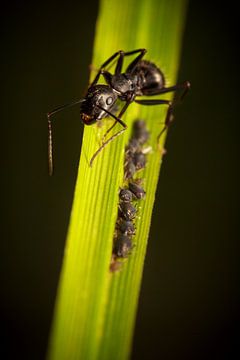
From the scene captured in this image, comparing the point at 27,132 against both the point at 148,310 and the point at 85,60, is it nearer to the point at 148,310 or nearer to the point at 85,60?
the point at 85,60

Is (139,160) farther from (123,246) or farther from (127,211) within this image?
(123,246)

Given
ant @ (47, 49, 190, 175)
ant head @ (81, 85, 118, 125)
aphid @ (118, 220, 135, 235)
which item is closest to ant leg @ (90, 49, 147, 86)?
ant @ (47, 49, 190, 175)

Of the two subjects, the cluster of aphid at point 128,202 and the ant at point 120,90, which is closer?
the cluster of aphid at point 128,202

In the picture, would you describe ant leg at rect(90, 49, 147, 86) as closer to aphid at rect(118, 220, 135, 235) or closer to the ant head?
the ant head

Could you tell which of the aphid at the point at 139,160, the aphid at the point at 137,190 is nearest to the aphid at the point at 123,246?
the aphid at the point at 137,190

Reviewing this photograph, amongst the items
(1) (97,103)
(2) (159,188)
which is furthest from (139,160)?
(2) (159,188)

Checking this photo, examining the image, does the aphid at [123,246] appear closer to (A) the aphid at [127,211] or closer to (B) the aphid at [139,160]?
(A) the aphid at [127,211]
